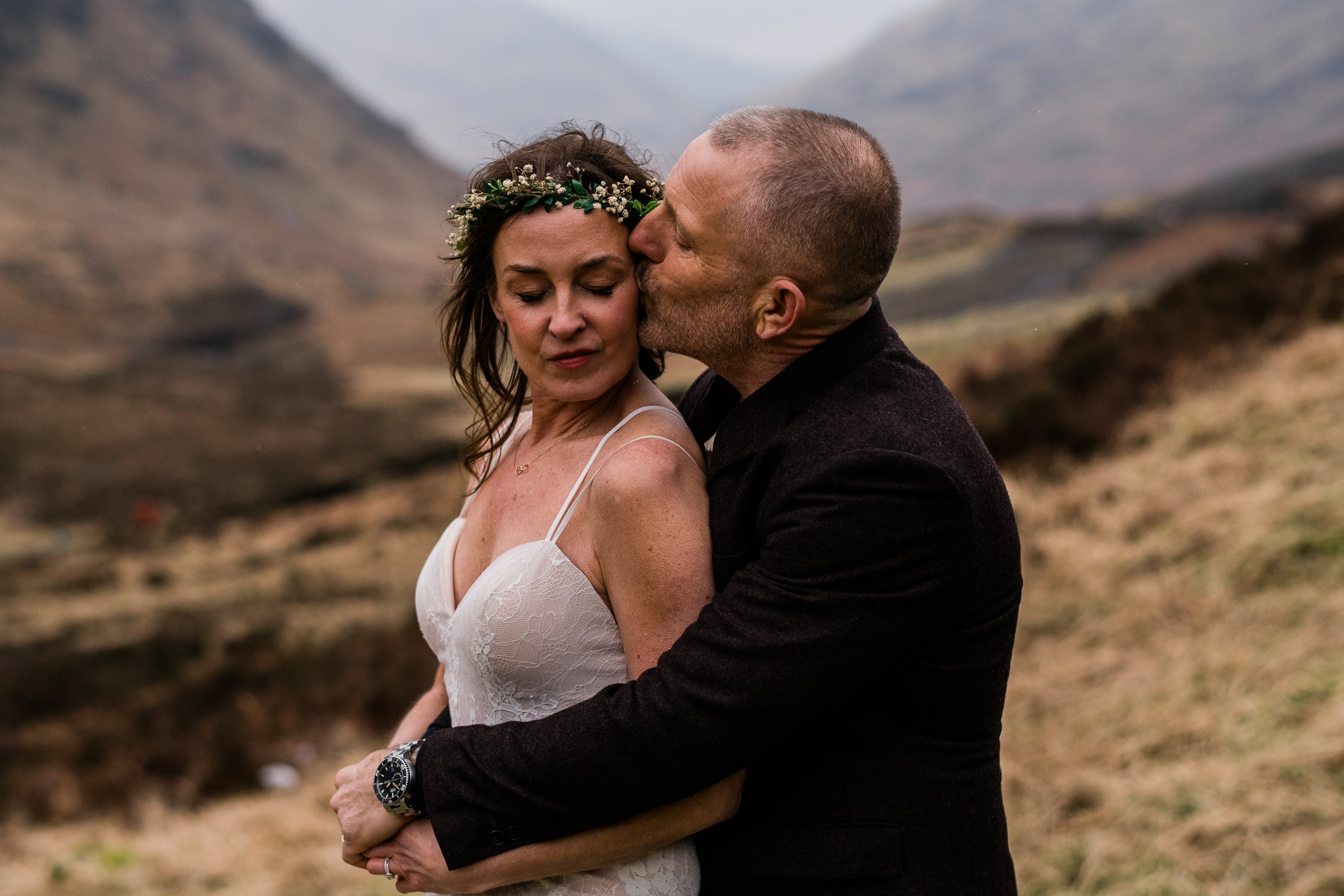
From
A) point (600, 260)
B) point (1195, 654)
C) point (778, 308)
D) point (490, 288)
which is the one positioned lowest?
point (1195, 654)

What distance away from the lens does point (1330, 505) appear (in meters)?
6.57

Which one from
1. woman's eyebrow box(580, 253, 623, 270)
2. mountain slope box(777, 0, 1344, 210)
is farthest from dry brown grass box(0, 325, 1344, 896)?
mountain slope box(777, 0, 1344, 210)

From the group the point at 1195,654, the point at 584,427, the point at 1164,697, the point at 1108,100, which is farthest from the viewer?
the point at 1108,100

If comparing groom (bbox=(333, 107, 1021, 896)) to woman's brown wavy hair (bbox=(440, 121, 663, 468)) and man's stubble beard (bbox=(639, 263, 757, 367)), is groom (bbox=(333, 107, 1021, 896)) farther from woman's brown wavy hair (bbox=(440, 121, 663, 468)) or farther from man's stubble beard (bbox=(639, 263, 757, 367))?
woman's brown wavy hair (bbox=(440, 121, 663, 468))

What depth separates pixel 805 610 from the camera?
1749mm

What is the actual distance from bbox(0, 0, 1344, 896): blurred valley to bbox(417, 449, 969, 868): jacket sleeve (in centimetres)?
135

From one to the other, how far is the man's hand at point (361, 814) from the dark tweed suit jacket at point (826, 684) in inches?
5.9

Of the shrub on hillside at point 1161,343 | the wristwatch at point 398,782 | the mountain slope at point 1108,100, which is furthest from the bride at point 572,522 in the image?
the mountain slope at point 1108,100

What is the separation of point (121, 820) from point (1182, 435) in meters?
9.26

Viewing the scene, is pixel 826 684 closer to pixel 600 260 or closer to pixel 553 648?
pixel 553 648

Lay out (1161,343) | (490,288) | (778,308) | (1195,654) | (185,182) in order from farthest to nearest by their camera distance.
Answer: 1. (185,182)
2. (1161,343)
3. (1195,654)
4. (490,288)
5. (778,308)

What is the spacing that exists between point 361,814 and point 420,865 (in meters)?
0.16

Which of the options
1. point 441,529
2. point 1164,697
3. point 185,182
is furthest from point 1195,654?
point 185,182

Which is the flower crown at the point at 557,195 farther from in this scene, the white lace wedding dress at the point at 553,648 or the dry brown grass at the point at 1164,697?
the dry brown grass at the point at 1164,697
